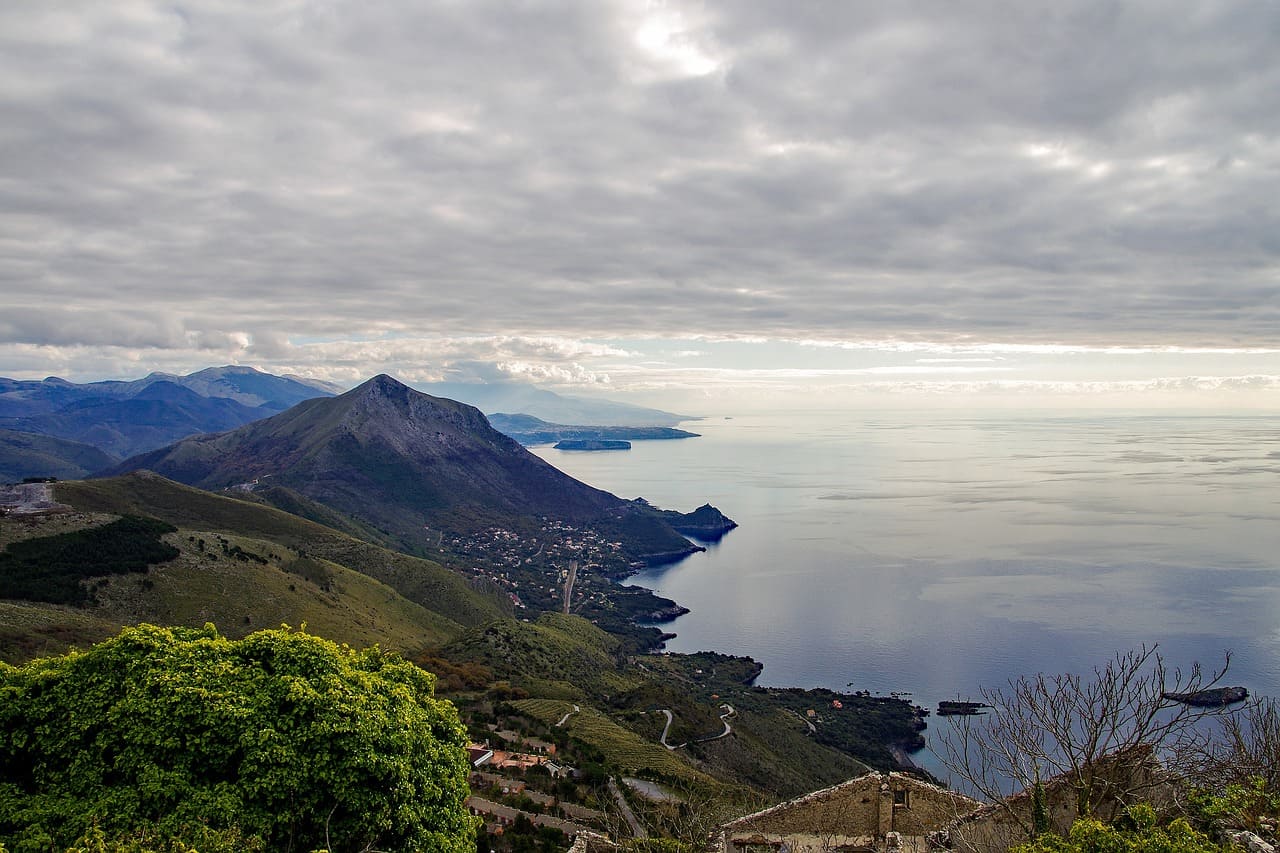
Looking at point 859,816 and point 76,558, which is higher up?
point 859,816

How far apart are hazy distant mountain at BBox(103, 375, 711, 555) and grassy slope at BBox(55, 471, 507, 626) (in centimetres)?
4236

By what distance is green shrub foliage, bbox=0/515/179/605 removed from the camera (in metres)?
46.7

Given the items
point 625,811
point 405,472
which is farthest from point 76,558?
point 405,472

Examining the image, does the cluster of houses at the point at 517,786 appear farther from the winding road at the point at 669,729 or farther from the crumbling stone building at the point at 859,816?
the winding road at the point at 669,729

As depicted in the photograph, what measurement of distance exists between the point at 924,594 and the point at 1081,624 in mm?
21372

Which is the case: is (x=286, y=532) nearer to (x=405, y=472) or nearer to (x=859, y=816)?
(x=405, y=472)

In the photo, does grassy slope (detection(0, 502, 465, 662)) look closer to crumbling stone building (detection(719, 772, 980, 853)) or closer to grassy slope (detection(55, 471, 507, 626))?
grassy slope (detection(55, 471, 507, 626))

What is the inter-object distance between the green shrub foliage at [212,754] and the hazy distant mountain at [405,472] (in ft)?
399

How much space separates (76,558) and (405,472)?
115 meters

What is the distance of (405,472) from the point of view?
167 meters

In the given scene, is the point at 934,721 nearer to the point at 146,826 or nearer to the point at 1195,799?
the point at 1195,799

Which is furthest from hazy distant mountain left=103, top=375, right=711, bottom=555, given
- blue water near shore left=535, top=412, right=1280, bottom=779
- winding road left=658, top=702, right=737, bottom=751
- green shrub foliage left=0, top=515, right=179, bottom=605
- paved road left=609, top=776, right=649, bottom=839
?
paved road left=609, top=776, right=649, bottom=839

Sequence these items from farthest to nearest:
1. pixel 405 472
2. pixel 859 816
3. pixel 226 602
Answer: pixel 405 472 < pixel 226 602 < pixel 859 816

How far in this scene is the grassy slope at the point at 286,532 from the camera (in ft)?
266
